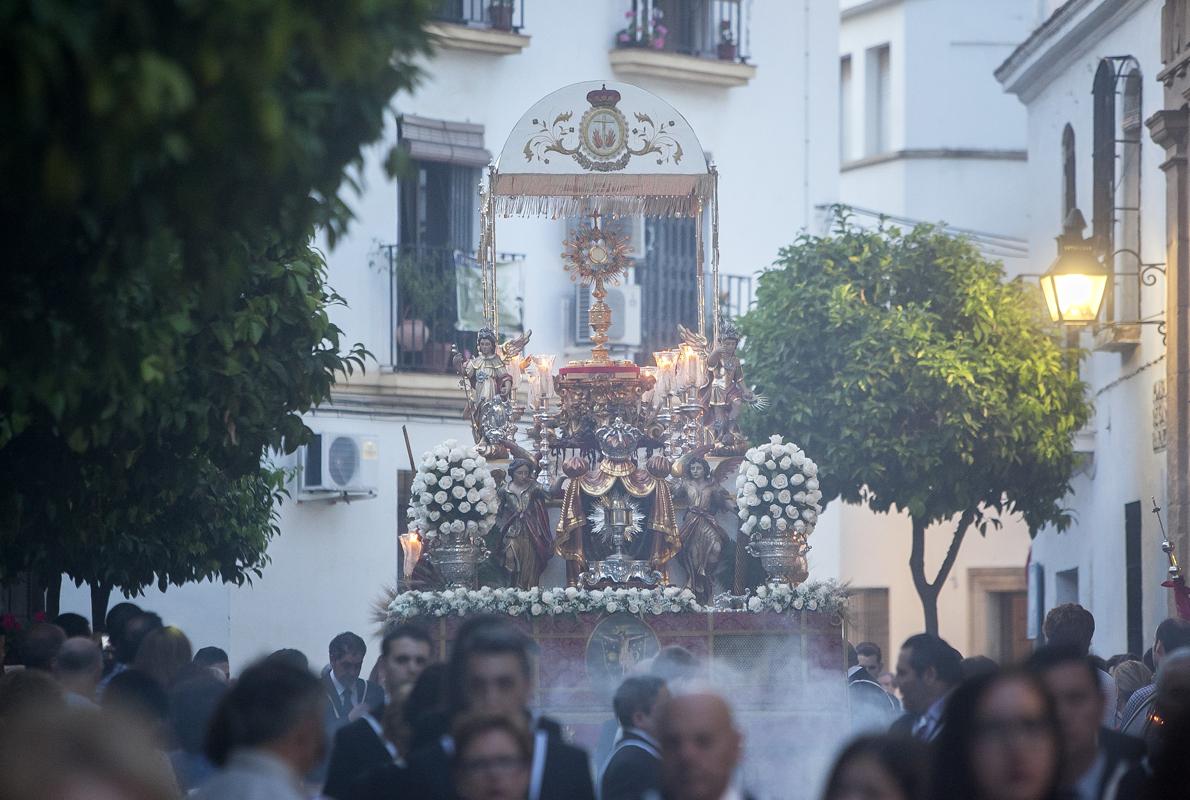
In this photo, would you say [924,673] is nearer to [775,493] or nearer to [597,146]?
[775,493]

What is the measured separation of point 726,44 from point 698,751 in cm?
1956

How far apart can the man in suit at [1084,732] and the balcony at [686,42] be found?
→ 17715mm

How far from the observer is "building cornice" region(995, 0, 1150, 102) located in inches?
757

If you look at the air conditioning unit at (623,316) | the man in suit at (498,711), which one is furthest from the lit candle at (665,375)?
the man in suit at (498,711)

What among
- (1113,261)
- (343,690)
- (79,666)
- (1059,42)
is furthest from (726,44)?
(79,666)

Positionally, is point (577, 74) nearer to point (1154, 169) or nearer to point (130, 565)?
point (1154, 169)

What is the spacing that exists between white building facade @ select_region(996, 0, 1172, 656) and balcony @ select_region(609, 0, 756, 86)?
10.4 ft

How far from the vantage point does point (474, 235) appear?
74.6 ft

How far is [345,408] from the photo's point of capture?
853 inches

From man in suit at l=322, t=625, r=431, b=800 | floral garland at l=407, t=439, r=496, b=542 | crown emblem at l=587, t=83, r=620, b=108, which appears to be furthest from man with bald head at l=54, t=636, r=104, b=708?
crown emblem at l=587, t=83, r=620, b=108

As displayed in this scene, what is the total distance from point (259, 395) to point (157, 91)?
642 cm

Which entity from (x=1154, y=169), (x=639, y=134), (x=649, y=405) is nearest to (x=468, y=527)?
(x=649, y=405)

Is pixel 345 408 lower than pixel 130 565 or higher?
higher

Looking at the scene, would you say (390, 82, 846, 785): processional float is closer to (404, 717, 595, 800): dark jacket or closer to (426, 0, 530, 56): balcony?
(426, 0, 530, 56): balcony
